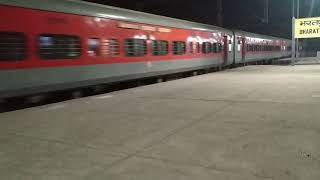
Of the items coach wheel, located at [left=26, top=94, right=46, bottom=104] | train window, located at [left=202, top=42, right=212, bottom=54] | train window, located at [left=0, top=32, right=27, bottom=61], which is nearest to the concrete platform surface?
coach wheel, located at [left=26, top=94, right=46, bottom=104]

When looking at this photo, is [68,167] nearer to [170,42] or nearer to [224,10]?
[170,42]

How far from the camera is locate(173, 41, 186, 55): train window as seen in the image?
20.2 meters

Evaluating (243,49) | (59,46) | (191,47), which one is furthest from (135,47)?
(243,49)

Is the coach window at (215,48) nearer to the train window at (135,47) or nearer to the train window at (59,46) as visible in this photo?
the train window at (135,47)

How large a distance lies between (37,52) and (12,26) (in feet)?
3.60

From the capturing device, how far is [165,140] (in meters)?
7.31

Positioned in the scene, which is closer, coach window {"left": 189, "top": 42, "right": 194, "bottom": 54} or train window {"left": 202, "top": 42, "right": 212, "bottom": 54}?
coach window {"left": 189, "top": 42, "right": 194, "bottom": 54}

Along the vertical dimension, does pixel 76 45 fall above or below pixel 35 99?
above

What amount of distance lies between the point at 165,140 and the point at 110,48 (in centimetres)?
794

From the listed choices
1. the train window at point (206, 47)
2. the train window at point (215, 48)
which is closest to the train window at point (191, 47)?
the train window at point (206, 47)

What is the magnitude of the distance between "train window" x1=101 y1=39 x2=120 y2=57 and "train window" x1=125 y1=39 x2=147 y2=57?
0.71 m

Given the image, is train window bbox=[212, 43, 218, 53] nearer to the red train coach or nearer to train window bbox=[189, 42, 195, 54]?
train window bbox=[189, 42, 195, 54]

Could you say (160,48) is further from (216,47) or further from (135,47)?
(216,47)

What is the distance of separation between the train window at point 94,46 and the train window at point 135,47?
71.6 inches
